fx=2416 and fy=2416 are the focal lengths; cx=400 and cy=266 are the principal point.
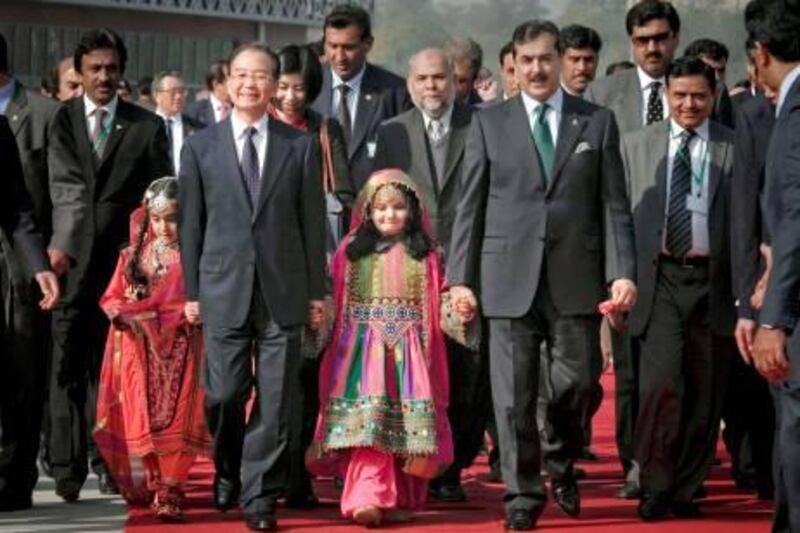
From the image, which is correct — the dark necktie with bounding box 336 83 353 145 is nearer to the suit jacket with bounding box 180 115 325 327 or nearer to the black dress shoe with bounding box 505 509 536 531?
the suit jacket with bounding box 180 115 325 327

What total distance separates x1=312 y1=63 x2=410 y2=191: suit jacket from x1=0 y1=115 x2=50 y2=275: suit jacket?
2.12 meters

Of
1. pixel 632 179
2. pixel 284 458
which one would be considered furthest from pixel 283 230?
pixel 632 179

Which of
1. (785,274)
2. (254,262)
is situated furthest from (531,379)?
(785,274)

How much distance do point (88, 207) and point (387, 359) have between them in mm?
1818

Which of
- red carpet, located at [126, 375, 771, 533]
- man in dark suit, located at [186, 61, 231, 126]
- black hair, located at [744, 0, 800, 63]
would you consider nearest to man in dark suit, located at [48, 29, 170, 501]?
red carpet, located at [126, 375, 771, 533]

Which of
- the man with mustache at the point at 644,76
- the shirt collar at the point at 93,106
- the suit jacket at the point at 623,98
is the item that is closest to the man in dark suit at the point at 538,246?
the man with mustache at the point at 644,76

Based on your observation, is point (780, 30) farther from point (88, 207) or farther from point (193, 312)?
point (88, 207)

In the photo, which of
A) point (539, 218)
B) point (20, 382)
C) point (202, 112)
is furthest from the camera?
point (202, 112)

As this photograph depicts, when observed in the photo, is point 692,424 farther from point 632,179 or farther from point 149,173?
point 149,173

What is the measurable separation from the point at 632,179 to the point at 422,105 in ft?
3.84

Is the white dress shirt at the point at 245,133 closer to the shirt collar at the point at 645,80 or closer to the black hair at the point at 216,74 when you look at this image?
the shirt collar at the point at 645,80

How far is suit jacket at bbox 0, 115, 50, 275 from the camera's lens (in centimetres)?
1108

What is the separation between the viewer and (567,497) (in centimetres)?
1138

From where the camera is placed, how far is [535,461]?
36.4ft
